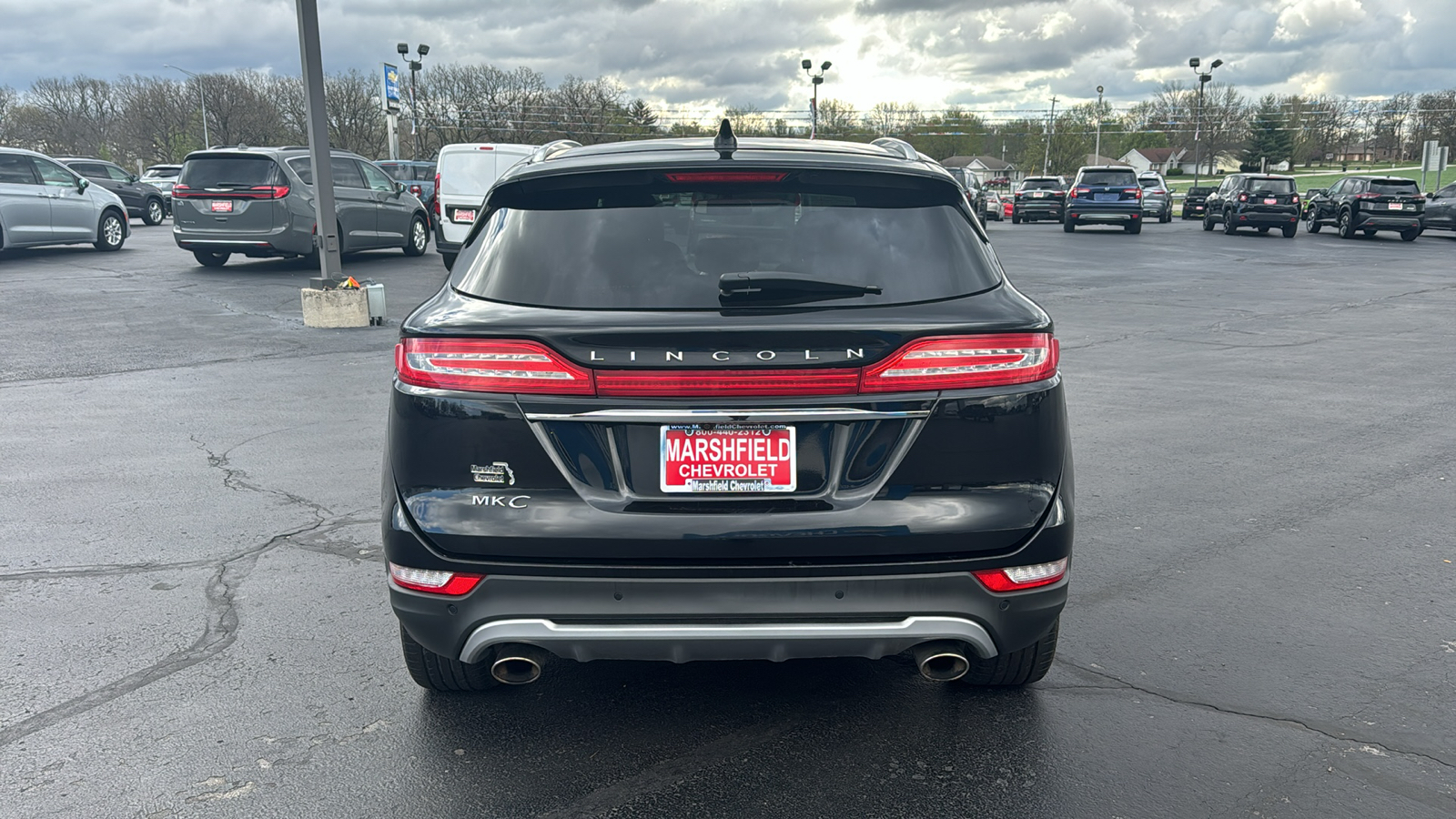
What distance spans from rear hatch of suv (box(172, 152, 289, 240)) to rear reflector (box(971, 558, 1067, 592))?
16.7m

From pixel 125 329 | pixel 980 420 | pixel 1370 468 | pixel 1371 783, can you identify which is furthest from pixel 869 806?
pixel 125 329

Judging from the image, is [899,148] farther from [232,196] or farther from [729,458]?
[232,196]

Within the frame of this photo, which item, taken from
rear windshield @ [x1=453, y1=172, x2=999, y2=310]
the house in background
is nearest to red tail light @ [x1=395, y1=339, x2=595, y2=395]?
rear windshield @ [x1=453, y1=172, x2=999, y2=310]

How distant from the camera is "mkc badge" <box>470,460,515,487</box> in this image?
119 inches

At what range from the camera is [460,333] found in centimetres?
306

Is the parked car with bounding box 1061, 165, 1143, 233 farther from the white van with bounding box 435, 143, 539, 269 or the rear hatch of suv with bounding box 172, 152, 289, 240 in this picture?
the rear hatch of suv with bounding box 172, 152, 289, 240

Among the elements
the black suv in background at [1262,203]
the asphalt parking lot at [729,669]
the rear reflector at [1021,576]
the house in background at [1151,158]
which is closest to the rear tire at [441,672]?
the asphalt parking lot at [729,669]

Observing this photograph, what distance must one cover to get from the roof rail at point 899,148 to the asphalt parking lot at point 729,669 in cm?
173

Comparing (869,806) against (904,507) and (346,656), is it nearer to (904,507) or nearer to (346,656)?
(904,507)

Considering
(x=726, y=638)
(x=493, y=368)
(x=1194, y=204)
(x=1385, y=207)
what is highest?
(x=493, y=368)

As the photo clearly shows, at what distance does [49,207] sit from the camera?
20594 mm

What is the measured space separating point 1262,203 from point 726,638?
3471 cm

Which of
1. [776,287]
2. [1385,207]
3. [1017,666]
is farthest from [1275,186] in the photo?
[776,287]

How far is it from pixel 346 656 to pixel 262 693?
344 mm
